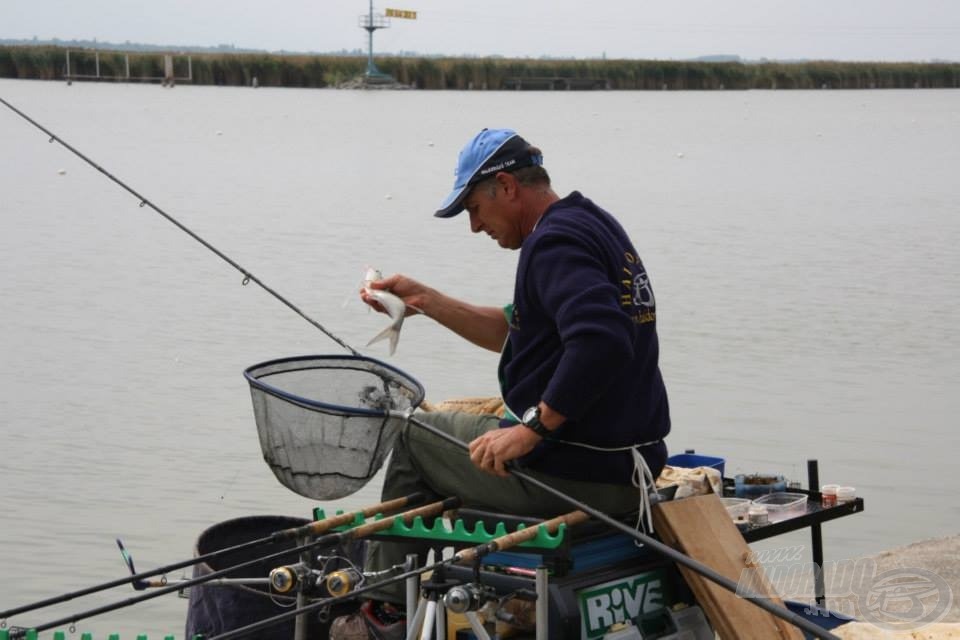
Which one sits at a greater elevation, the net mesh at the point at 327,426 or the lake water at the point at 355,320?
the net mesh at the point at 327,426

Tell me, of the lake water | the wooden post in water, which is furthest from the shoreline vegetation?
the lake water

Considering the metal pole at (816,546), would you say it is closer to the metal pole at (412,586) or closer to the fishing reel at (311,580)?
the metal pole at (412,586)

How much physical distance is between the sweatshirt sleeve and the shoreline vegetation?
69.7m

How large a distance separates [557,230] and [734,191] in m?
23.3

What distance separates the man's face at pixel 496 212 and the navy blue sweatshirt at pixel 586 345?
11 cm

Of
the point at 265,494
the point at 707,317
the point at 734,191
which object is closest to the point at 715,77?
the point at 734,191

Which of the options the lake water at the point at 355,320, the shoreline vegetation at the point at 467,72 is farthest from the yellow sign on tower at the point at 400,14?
the lake water at the point at 355,320

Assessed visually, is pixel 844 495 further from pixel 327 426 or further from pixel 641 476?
pixel 327 426

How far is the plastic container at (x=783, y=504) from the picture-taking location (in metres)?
4.60

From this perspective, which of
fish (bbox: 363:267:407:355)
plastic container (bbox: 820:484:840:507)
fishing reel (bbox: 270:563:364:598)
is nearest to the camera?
fishing reel (bbox: 270:563:364:598)

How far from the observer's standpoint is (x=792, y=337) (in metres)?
12.8

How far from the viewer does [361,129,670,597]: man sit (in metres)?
3.59

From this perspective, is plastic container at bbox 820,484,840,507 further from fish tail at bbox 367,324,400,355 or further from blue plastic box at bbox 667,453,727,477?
fish tail at bbox 367,324,400,355

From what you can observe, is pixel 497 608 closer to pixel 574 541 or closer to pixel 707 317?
pixel 574 541
